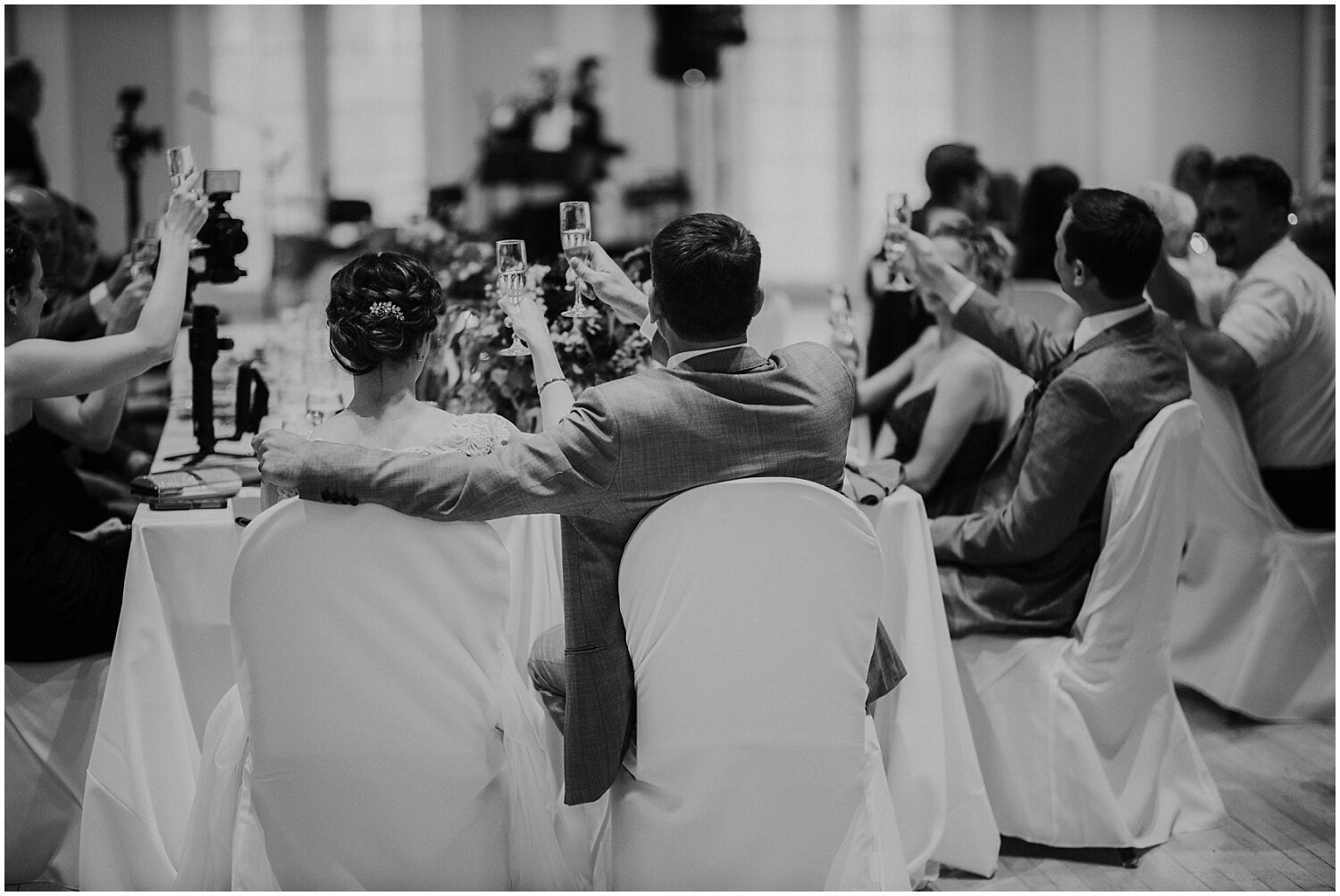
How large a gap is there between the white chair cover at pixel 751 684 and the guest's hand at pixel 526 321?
457 millimetres

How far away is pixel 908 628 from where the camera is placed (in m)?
2.49

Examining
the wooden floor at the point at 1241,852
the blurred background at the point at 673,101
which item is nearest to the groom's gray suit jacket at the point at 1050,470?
the wooden floor at the point at 1241,852

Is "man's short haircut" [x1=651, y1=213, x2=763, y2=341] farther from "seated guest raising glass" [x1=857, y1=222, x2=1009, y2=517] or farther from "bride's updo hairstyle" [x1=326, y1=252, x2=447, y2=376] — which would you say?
"seated guest raising glass" [x1=857, y1=222, x2=1009, y2=517]

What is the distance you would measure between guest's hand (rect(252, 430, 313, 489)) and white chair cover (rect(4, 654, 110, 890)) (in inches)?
33.9

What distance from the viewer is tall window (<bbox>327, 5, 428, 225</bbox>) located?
12.2m

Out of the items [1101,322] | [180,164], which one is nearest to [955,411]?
[1101,322]

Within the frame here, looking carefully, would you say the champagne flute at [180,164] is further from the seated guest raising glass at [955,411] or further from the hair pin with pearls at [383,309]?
the seated guest raising glass at [955,411]

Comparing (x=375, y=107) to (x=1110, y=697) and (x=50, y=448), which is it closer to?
(x=50, y=448)

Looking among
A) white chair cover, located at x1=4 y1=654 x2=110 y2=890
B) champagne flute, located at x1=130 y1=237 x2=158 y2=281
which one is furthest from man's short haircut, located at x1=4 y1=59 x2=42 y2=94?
white chair cover, located at x1=4 y1=654 x2=110 y2=890

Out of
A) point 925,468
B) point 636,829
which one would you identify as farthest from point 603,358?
point 636,829

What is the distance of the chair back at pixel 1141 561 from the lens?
2.52 meters

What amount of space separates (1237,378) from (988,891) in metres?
1.52

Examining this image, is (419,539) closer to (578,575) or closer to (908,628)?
(578,575)

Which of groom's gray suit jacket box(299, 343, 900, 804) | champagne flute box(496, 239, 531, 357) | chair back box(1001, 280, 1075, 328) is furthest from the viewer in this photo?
chair back box(1001, 280, 1075, 328)
